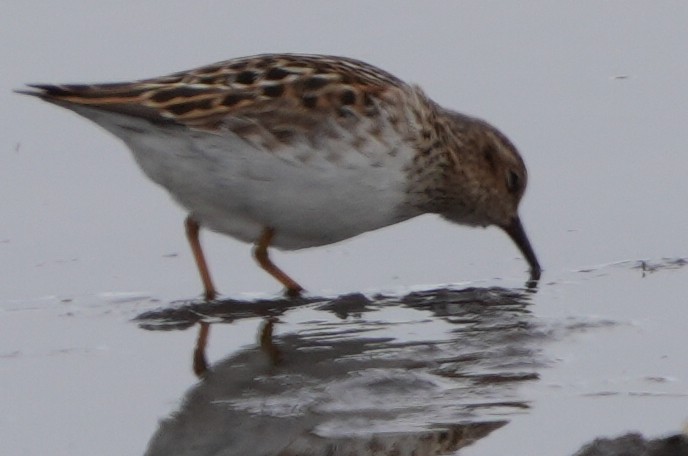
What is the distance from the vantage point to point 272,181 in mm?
9594

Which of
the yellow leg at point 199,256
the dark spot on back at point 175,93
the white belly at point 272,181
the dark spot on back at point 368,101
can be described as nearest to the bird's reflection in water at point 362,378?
the yellow leg at point 199,256

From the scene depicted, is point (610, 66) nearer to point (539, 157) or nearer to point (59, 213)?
point (539, 157)

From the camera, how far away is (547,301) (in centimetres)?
989

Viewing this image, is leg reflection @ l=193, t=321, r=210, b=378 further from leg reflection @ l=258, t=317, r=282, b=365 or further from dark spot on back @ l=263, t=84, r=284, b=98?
dark spot on back @ l=263, t=84, r=284, b=98

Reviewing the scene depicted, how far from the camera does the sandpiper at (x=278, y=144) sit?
31.1 ft

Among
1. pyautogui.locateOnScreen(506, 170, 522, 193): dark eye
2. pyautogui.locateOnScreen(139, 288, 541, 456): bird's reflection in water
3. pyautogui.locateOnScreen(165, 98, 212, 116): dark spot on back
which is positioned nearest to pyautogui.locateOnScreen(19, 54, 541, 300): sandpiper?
pyautogui.locateOnScreen(165, 98, 212, 116): dark spot on back

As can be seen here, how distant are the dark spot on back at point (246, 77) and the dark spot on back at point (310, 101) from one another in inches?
11.9

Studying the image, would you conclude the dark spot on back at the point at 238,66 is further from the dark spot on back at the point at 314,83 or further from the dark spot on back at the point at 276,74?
the dark spot on back at the point at 314,83

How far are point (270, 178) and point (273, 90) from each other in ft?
1.73

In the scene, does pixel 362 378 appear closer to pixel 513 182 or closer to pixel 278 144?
pixel 278 144

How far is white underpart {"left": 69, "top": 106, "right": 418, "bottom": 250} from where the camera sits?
31.1 ft

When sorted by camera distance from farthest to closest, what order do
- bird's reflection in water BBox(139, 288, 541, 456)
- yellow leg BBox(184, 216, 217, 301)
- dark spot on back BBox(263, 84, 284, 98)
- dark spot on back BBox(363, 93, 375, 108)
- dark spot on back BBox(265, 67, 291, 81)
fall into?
yellow leg BBox(184, 216, 217, 301) → dark spot on back BBox(363, 93, 375, 108) → dark spot on back BBox(265, 67, 291, 81) → dark spot on back BBox(263, 84, 284, 98) → bird's reflection in water BBox(139, 288, 541, 456)

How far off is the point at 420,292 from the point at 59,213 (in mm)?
2650

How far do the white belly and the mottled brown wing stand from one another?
96mm
